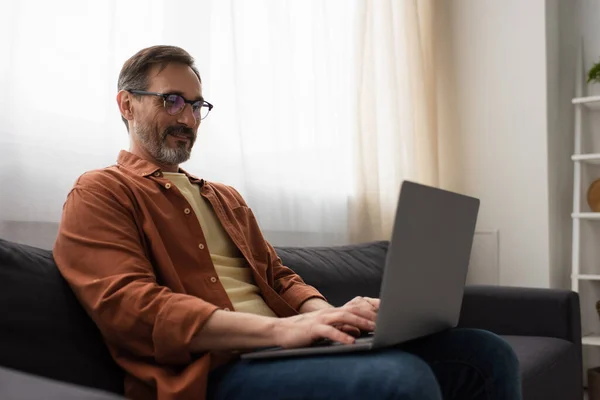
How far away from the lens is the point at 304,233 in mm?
2854

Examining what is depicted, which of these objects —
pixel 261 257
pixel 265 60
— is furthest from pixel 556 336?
pixel 265 60

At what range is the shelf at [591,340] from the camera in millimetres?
3180

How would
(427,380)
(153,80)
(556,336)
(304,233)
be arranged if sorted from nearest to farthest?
1. (427,380)
2. (153,80)
3. (556,336)
4. (304,233)

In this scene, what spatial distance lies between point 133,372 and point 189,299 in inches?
7.0

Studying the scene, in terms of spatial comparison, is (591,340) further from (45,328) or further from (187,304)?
(45,328)

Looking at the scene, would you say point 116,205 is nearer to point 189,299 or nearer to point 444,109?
point 189,299

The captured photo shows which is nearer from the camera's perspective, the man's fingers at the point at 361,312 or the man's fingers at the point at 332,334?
the man's fingers at the point at 332,334

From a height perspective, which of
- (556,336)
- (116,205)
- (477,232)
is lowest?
(556,336)

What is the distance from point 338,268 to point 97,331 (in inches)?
44.3

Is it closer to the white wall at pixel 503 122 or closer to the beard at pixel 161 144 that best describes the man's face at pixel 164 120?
the beard at pixel 161 144

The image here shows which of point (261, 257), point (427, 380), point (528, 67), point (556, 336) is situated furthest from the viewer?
point (528, 67)

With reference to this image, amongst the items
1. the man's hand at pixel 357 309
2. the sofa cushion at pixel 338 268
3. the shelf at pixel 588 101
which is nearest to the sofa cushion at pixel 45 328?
the man's hand at pixel 357 309

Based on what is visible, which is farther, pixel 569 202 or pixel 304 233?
pixel 569 202

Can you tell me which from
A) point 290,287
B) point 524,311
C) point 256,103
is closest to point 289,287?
point 290,287
